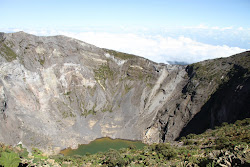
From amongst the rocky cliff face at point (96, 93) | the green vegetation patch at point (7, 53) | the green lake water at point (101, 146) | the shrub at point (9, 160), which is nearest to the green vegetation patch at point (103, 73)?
the rocky cliff face at point (96, 93)

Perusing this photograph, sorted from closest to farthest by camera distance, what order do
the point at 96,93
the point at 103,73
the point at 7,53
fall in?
1. the point at 7,53
2. the point at 96,93
3. the point at 103,73

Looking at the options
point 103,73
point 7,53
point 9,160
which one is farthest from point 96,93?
point 9,160

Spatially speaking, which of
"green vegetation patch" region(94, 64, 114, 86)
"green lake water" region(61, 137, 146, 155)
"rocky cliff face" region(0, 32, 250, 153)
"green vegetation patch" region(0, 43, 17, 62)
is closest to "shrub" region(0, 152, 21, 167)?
"rocky cliff face" region(0, 32, 250, 153)

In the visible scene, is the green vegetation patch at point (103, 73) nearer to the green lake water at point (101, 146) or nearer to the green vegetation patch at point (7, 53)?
the green lake water at point (101, 146)

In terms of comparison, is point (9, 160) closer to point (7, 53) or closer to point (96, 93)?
point (7, 53)

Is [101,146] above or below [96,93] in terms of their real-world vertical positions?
below

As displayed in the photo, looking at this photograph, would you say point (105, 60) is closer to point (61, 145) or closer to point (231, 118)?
point (61, 145)

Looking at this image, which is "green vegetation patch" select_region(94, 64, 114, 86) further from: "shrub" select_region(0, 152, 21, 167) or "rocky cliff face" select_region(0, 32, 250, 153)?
"shrub" select_region(0, 152, 21, 167)
